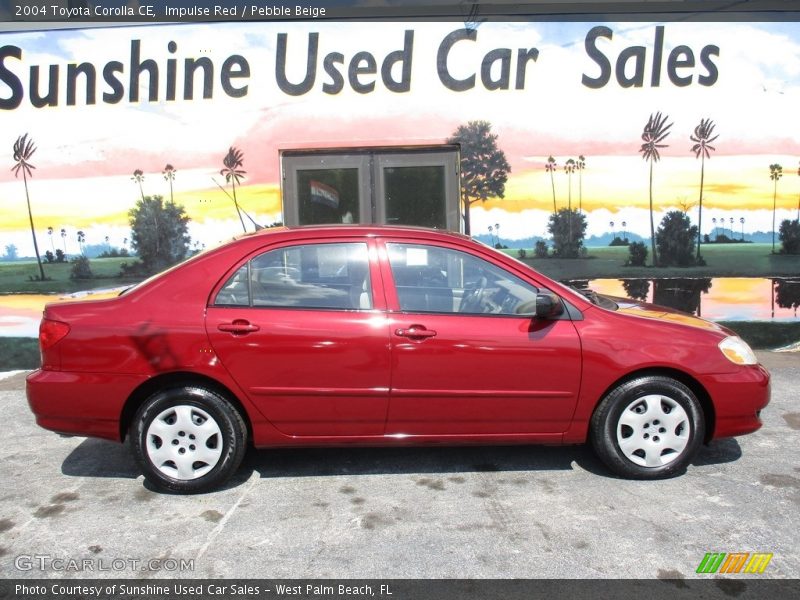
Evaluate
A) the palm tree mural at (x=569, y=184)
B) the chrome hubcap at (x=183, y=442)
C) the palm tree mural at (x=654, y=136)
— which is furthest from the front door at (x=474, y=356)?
the palm tree mural at (x=654, y=136)

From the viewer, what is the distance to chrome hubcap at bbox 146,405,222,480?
407 cm

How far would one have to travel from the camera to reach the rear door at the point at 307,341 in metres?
4.06

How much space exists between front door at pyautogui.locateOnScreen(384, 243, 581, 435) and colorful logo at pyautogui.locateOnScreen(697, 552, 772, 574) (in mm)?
1100

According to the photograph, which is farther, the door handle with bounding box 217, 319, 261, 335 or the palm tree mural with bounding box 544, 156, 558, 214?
the palm tree mural with bounding box 544, 156, 558, 214

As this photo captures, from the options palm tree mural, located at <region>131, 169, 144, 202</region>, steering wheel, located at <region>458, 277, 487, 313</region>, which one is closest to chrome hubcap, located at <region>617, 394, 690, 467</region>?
steering wheel, located at <region>458, 277, 487, 313</region>

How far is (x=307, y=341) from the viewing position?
4.06m

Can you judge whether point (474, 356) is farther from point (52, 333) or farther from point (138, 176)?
point (138, 176)

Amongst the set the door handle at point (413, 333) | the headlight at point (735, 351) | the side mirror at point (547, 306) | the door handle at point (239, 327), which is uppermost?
the side mirror at point (547, 306)

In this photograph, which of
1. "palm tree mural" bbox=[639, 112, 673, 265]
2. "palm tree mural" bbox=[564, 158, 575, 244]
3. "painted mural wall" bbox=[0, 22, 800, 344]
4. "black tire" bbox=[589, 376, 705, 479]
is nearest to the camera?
"black tire" bbox=[589, 376, 705, 479]

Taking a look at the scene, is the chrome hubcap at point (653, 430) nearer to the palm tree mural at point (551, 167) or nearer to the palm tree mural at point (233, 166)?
the palm tree mural at point (551, 167)

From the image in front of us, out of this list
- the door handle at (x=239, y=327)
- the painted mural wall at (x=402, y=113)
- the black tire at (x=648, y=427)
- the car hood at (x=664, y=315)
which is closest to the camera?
the door handle at (x=239, y=327)

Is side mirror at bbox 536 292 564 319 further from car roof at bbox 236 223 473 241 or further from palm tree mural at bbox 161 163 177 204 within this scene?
palm tree mural at bbox 161 163 177 204

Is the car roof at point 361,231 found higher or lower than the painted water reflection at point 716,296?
higher

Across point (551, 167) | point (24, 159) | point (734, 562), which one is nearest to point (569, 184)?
point (551, 167)
